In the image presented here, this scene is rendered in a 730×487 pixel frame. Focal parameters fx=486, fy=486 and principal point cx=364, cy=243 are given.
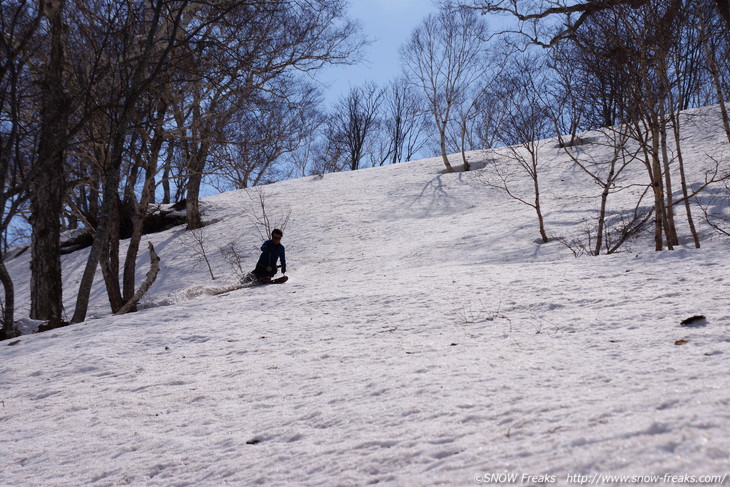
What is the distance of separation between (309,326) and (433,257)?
24.0ft

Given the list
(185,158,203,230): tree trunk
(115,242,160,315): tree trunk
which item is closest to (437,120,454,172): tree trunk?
(185,158,203,230): tree trunk

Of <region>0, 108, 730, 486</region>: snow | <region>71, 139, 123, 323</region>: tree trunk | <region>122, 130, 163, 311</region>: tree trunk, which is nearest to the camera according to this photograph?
<region>0, 108, 730, 486</region>: snow

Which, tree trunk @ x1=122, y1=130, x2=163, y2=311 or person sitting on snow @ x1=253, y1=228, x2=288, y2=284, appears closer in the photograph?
person sitting on snow @ x1=253, y1=228, x2=288, y2=284

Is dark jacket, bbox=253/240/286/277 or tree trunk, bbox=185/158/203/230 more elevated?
tree trunk, bbox=185/158/203/230

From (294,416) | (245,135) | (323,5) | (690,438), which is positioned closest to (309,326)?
(294,416)

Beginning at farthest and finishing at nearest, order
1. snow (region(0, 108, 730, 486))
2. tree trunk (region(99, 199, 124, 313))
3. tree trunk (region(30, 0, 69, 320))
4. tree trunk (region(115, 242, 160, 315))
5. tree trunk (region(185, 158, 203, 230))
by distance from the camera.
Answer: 1. tree trunk (region(185, 158, 203, 230))
2. tree trunk (region(99, 199, 124, 313))
3. tree trunk (region(115, 242, 160, 315))
4. tree trunk (region(30, 0, 69, 320))
5. snow (region(0, 108, 730, 486))

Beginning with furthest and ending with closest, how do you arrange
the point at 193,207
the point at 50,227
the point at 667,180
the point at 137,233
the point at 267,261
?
the point at 193,207 < the point at 137,233 < the point at 267,261 < the point at 50,227 < the point at 667,180

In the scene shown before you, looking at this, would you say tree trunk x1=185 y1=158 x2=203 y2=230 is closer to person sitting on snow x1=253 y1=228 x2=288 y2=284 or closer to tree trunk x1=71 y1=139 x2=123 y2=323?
person sitting on snow x1=253 y1=228 x2=288 y2=284

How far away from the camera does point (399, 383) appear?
3.25 metres

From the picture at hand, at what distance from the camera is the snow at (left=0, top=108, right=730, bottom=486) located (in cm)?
208

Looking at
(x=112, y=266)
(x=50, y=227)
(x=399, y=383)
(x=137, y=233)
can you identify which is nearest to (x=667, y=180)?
(x=399, y=383)

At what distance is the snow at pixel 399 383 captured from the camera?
2.08 meters

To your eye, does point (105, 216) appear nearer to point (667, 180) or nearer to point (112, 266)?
point (112, 266)

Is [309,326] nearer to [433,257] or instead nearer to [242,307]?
[242,307]
